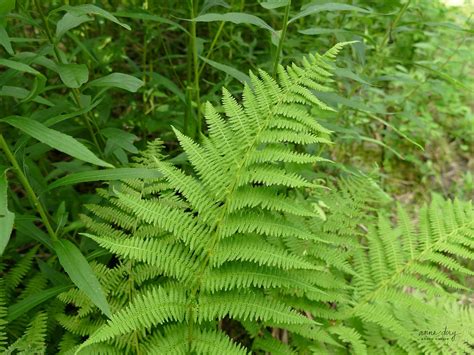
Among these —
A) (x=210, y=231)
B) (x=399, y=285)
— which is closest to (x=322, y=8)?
(x=210, y=231)

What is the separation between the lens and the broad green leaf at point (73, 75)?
4.24 feet

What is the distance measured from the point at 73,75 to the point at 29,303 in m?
0.75

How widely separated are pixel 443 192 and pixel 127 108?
89.6 inches

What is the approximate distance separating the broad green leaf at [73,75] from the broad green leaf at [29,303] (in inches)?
26.2

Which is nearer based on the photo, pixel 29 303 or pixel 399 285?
pixel 29 303

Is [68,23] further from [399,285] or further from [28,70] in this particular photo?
[399,285]

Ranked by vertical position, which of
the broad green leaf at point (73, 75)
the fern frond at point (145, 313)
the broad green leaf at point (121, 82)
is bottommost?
the fern frond at point (145, 313)

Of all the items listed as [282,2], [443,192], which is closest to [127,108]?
[282,2]

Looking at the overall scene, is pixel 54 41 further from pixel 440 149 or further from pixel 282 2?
pixel 440 149

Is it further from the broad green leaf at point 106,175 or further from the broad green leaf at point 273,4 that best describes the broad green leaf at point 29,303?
the broad green leaf at point 273,4

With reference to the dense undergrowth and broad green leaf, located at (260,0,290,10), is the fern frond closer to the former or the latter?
the dense undergrowth

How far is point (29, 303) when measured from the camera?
1.40 m

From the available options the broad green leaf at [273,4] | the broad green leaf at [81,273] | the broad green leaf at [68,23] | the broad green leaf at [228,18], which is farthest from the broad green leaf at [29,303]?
the broad green leaf at [273,4]

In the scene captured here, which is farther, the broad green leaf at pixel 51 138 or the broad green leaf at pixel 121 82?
the broad green leaf at pixel 121 82
